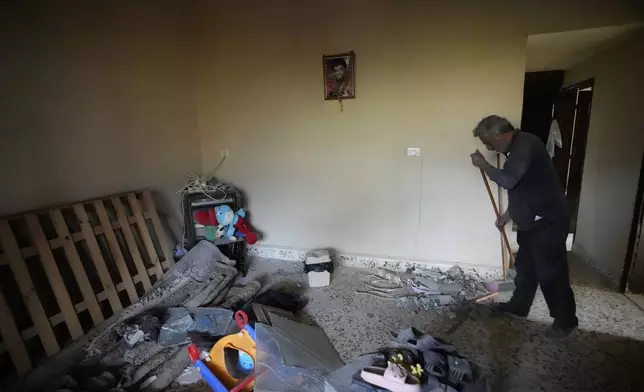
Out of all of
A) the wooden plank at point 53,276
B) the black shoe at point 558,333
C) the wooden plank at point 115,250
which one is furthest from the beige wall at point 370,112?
the wooden plank at point 53,276

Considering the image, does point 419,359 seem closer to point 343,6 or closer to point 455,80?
point 455,80

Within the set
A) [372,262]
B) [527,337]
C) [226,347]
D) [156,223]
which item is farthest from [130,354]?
[527,337]

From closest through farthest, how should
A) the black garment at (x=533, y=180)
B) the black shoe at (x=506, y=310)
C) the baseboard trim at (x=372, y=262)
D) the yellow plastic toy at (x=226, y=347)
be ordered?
the yellow plastic toy at (x=226, y=347)
the black garment at (x=533, y=180)
the black shoe at (x=506, y=310)
the baseboard trim at (x=372, y=262)

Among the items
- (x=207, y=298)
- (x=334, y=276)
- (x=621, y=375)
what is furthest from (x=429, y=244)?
(x=207, y=298)

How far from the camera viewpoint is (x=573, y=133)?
3.74 m

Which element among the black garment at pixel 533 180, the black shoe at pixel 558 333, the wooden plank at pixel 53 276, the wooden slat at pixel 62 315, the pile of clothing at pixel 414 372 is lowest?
the black shoe at pixel 558 333

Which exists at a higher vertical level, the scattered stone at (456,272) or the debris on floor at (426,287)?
the scattered stone at (456,272)

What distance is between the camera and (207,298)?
94.0 inches

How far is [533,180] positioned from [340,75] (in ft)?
5.73

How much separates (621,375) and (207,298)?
2.51 m

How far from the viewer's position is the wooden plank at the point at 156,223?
2.70 meters

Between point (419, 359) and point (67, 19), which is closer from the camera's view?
point (419, 359)

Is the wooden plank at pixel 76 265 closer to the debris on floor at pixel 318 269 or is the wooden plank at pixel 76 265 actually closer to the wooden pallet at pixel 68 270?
the wooden pallet at pixel 68 270

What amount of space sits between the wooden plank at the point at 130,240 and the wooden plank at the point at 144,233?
10 centimetres
